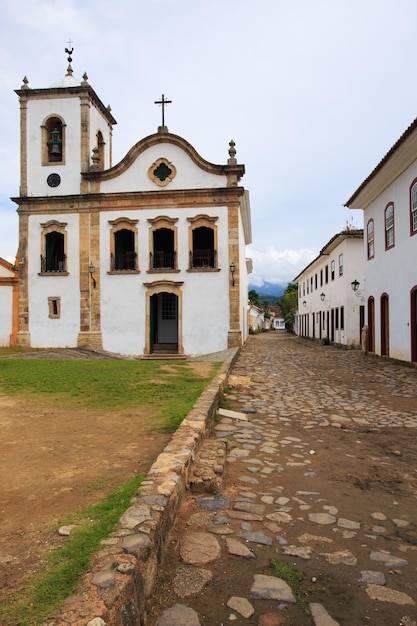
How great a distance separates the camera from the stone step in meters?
3.64

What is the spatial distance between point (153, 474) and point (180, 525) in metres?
0.40

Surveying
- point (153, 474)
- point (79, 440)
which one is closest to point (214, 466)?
point (153, 474)

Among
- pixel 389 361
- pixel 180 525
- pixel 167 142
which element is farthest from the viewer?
pixel 167 142

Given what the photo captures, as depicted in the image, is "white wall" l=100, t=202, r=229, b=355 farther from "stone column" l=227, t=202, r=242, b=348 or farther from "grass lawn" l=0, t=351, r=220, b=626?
"grass lawn" l=0, t=351, r=220, b=626

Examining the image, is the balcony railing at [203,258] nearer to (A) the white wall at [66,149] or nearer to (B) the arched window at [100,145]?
(A) the white wall at [66,149]

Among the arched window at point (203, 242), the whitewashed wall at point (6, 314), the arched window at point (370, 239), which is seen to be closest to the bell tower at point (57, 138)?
the whitewashed wall at point (6, 314)

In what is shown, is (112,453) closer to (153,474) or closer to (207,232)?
(153,474)

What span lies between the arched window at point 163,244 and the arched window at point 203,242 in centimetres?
75

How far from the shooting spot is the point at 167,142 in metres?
19.2

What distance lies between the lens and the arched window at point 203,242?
1884cm

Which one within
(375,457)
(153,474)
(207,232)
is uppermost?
(207,232)

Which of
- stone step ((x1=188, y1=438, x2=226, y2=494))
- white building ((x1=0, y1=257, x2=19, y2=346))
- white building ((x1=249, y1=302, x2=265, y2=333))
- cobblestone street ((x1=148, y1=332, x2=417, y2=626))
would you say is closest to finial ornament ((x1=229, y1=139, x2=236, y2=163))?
white building ((x1=0, y1=257, x2=19, y2=346))

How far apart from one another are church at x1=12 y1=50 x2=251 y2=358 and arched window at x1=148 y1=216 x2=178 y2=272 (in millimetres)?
51

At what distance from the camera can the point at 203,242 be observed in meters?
21.0
